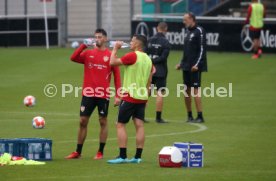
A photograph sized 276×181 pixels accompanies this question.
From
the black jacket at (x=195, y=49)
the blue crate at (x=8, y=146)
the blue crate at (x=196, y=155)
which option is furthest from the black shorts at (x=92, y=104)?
the black jacket at (x=195, y=49)

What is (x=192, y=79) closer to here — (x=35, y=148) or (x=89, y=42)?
(x=89, y=42)

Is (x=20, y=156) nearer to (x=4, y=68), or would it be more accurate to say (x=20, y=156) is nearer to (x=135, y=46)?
(x=135, y=46)

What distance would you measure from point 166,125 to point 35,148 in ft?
19.7

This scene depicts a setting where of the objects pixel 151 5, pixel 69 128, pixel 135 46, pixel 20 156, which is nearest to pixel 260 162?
pixel 135 46

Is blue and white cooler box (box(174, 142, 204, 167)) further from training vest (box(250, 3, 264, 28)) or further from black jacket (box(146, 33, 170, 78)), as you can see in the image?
training vest (box(250, 3, 264, 28))

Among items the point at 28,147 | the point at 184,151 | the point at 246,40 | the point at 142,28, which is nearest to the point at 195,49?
the point at 184,151

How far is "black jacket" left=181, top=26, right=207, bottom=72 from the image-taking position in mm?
20547

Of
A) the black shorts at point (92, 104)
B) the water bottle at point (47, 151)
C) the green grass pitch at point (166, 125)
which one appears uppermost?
the black shorts at point (92, 104)

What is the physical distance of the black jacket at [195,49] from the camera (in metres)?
20.5

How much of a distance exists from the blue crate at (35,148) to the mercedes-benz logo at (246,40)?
21.9 metres

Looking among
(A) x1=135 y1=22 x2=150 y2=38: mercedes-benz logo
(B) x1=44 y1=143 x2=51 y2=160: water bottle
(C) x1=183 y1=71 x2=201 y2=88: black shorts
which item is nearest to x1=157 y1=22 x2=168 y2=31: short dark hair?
(C) x1=183 y1=71 x2=201 y2=88: black shorts

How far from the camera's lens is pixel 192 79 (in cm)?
2061

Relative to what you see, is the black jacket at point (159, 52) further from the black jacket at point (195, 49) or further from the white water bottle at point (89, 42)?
the white water bottle at point (89, 42)

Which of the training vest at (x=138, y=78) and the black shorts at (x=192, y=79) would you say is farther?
the black shorts at (x=192, y=79)
